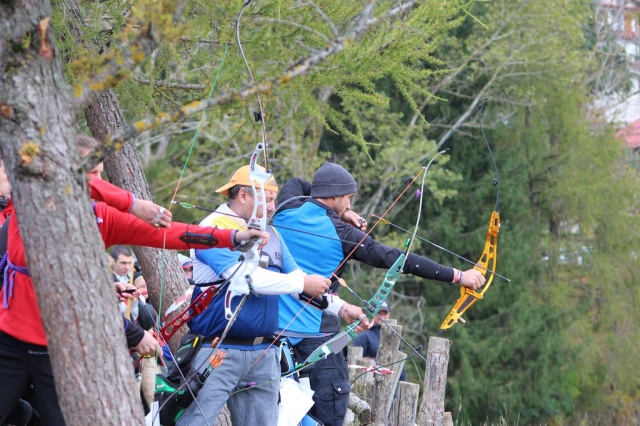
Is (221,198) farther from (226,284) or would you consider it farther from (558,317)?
(226,284)

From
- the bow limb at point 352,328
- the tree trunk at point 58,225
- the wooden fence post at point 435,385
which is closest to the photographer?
the tree trunk at point 58,225

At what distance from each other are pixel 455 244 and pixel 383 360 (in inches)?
646

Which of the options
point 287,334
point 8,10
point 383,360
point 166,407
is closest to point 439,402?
point 383,360

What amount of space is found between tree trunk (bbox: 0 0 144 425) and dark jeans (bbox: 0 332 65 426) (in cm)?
83

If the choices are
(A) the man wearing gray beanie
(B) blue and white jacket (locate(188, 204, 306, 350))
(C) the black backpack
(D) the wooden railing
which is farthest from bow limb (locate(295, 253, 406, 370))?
(D) the wooden railing

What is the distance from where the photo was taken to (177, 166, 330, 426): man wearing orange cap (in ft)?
17.2

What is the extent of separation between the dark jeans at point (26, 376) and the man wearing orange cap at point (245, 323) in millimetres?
729

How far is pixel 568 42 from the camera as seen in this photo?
2462 cm

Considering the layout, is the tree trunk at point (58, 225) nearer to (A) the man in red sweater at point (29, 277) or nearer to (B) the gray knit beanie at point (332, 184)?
(A) the man in red sweater at point (29, 277)

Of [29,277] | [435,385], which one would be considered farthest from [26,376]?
[435,385]

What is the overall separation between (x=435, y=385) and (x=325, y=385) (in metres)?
1.91

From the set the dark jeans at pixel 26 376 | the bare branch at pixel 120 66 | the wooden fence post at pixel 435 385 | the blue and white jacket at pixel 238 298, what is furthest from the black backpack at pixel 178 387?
the wooden fence post at pixel 435 385

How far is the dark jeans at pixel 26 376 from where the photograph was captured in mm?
4688

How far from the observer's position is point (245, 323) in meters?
5.31
